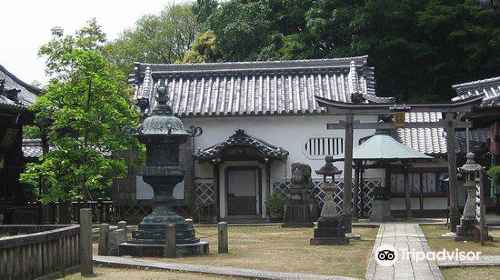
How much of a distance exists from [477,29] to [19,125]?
20826 mm

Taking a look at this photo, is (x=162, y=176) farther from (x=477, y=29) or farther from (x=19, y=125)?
(x=477, y=29)

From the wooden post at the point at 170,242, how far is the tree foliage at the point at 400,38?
23.7 meters

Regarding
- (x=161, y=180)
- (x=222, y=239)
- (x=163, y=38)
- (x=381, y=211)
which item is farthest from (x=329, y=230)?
(x=163, y=38)

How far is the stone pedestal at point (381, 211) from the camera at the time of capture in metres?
29.3

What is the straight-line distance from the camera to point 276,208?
30.5m

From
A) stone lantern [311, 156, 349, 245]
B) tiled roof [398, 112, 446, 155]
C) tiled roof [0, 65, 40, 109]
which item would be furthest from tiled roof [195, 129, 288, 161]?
stone lantern [311, 156, 349, 245]

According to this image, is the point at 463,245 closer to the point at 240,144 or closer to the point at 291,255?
the point at 291,255

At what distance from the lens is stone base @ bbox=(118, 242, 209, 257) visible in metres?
16.3

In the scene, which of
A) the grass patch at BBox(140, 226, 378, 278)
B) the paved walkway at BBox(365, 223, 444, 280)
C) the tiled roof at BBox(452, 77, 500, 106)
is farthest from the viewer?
the tiled roof at BBox(452, 77, 500, 106)

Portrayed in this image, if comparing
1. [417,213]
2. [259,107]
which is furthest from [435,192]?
[259,107]

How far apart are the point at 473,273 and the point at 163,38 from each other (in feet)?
168

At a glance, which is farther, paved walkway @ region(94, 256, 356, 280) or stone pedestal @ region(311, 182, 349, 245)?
stone pedestal @ region(311, 182, 349, 245)

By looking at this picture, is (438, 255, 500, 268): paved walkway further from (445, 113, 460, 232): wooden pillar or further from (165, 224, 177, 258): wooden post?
(445, 113, 460, 232): wooden pillar

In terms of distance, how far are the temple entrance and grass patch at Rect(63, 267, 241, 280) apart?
60.6 ft
